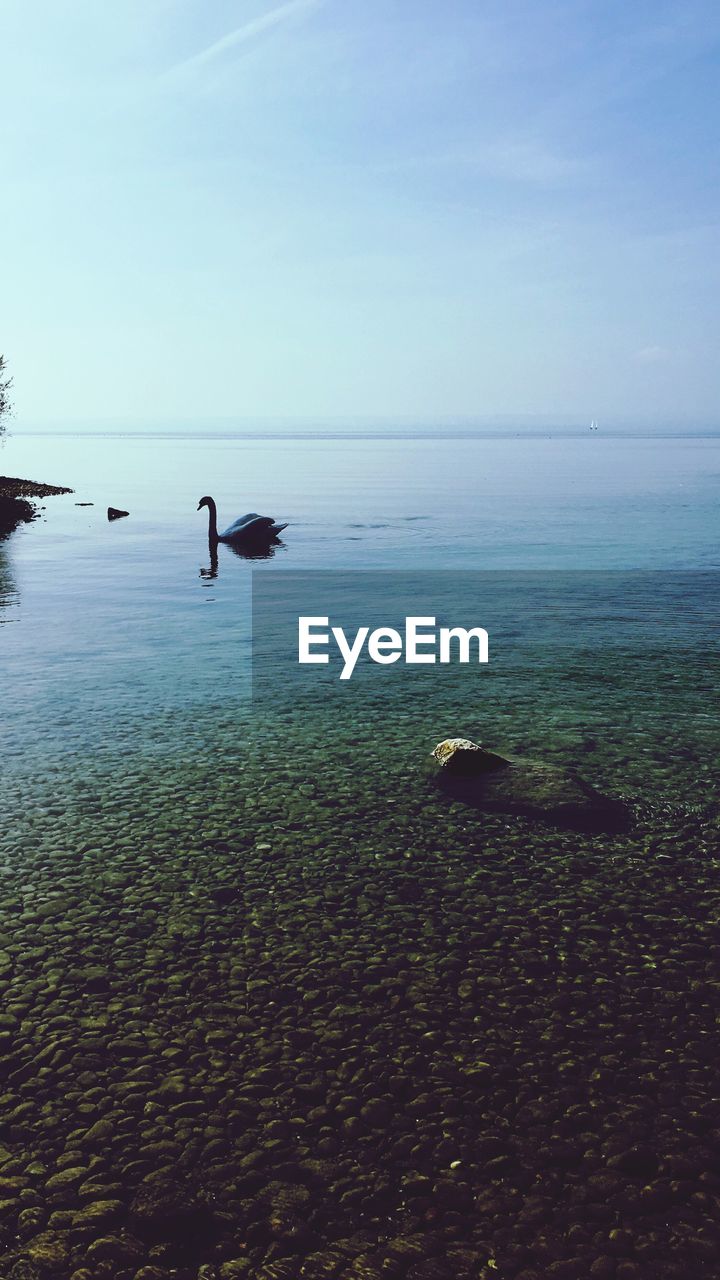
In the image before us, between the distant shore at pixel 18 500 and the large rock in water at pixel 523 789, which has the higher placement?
the distant shore at pixel 18 500

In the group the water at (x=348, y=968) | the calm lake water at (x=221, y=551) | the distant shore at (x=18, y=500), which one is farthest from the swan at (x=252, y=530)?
→ the water at (x=348, y=968)

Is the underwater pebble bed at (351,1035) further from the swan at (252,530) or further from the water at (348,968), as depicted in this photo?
the swan at (252,530)

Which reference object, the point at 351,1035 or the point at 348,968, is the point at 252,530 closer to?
the point at 348,968

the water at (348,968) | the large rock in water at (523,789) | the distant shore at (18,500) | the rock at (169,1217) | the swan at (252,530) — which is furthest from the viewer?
the distant shore at (18,500)

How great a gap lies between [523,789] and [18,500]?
51979 millimetres

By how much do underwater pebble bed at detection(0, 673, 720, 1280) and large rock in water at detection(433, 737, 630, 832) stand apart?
31 cm

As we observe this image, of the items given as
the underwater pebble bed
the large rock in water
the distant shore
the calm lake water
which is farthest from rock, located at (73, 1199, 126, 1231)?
the distant shore

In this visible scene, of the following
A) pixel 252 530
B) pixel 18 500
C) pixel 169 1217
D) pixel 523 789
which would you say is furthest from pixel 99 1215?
pixel 18 500

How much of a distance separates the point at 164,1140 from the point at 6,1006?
6.68ft

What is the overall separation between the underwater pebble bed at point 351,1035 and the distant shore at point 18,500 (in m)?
39.6

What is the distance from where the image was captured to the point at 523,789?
11516 mm

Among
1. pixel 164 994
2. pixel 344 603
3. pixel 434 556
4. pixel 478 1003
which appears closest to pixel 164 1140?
pixel 164 994

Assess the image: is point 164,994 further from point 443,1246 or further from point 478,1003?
point 443,1246

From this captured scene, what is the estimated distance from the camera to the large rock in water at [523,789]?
10.9 metres
